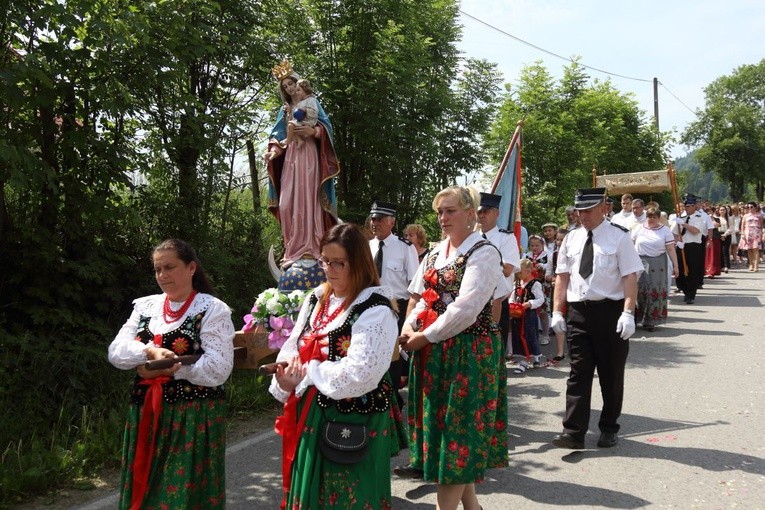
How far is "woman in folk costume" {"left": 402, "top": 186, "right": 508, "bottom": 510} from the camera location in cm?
394

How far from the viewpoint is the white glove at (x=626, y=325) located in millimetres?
5469

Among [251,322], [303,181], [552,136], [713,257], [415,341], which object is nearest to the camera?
[415,341]

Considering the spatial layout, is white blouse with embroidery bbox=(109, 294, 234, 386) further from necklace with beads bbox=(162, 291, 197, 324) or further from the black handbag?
the black handbag

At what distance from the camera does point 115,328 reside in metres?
7.84

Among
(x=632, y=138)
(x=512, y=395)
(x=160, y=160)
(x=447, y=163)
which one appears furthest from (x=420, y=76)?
(x=632, y=138)

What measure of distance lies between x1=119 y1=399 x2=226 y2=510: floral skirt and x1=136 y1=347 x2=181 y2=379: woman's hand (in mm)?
186

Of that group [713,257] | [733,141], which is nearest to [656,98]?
[713,257]

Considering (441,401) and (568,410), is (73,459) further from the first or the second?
(568,410)

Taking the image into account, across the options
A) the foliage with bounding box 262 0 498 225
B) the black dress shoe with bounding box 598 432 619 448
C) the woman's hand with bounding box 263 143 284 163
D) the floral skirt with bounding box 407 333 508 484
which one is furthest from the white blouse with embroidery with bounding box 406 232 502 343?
the foliage with bounding box 262 0 498 225

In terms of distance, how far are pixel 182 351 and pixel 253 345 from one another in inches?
45.0

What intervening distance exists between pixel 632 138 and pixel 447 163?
1852cm

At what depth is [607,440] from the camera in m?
5.83

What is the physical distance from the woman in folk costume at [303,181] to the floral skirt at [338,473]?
341cm

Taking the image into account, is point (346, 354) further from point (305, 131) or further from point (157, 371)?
point (305, 131)
